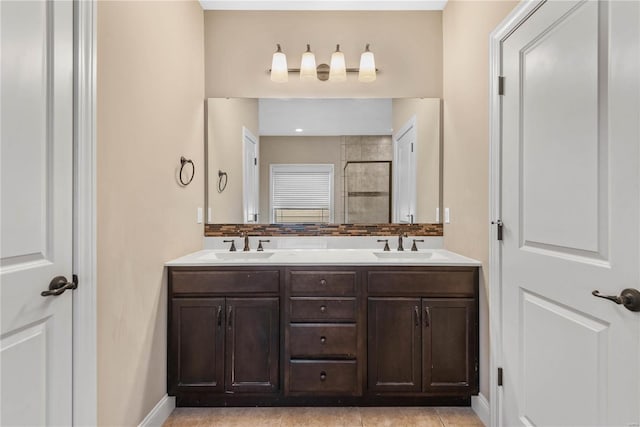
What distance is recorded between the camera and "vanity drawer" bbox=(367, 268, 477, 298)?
6.59 ft

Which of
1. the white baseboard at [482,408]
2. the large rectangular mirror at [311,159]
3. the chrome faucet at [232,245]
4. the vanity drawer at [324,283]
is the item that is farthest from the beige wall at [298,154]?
the white baseboard at [482,408]

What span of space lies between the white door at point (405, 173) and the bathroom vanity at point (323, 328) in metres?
0.66

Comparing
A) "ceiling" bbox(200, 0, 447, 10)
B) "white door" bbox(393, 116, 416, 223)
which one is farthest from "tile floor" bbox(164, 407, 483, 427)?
"ceiling" bbox(200, 0, 447, 10)

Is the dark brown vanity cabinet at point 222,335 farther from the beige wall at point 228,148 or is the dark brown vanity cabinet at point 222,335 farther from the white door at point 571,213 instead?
the white door at point 571,213

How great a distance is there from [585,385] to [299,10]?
2.80 meters

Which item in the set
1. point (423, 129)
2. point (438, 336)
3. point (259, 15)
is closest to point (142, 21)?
point (259, 15)

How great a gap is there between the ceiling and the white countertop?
72.3 inches

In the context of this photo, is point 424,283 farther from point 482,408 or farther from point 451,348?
point 482,408

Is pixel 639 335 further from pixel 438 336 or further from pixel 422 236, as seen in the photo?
pixel 422 236

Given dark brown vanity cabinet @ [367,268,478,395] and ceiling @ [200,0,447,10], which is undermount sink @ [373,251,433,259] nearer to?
dark brown vanity cabinet @ [367,268,478,395]

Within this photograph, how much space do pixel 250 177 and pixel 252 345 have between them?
125 cm

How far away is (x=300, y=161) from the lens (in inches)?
105

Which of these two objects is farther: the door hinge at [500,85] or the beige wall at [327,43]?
the beige wall at [327,43]

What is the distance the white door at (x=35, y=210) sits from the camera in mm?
1028
